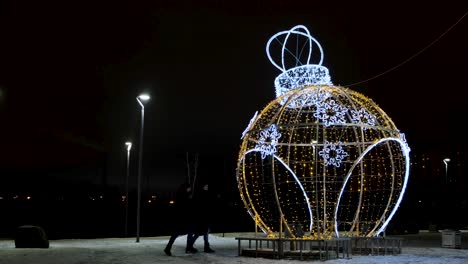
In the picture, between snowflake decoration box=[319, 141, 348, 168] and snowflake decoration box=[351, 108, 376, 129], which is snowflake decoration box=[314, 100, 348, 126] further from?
snowflake decoration box=[319, 141, 348, 168]

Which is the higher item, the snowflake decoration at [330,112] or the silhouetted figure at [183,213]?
the snowflake decoration at [330,112]

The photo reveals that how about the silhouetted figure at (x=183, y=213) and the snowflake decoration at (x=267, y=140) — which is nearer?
the snowflake decoration at (x=267, y=140)

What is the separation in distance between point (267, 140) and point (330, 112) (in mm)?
2230

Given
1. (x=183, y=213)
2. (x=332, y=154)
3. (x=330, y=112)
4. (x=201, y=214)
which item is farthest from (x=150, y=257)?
(x=330, y=112)

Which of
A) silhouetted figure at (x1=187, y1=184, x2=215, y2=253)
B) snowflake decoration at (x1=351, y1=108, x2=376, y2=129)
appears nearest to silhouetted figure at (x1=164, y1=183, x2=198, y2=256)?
silhouetted figure at (x1=187, y1=184, x2=215, y2=253)

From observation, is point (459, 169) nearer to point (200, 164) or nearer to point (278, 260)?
point (200, 164)

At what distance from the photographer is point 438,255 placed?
1553 cm

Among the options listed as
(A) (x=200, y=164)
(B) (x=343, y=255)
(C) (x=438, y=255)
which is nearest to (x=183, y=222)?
(B) (x=343, y=255)

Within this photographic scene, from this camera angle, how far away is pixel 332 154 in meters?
14.8

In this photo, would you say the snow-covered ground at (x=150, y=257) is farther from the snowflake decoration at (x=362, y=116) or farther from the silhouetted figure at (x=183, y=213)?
the snowflake decoration at (x=362, y=116)

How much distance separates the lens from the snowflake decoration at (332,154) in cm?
1400

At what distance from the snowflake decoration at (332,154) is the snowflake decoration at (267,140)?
1180 mm

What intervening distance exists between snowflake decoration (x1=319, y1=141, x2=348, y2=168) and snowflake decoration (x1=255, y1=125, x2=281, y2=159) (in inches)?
46.5

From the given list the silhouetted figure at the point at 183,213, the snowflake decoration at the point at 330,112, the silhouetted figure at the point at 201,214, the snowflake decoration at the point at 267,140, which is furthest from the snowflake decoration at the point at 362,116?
the silhouetted figure at the point at 183,213
